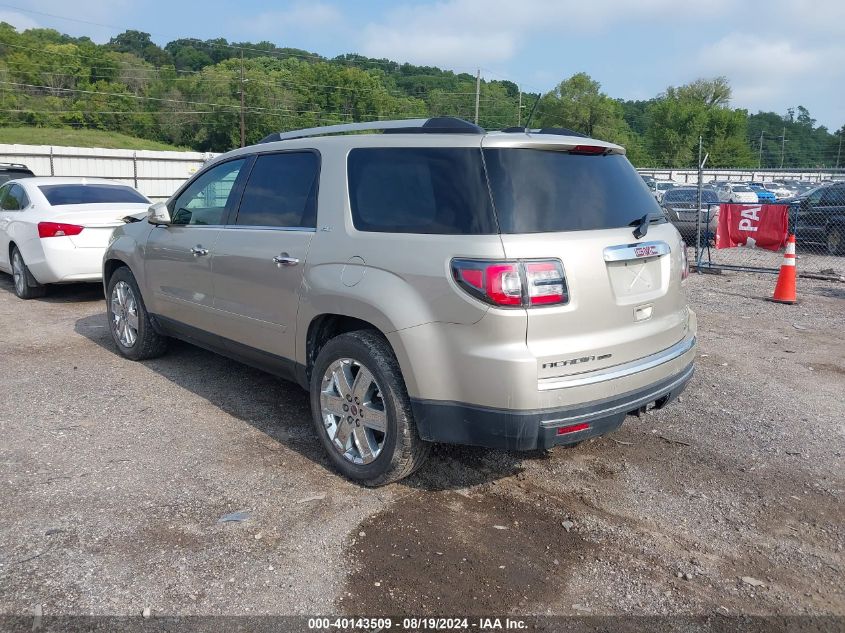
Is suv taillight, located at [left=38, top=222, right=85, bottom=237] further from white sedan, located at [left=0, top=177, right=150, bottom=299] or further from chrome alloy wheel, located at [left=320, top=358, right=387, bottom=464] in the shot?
chrome alloy wheel, located at [left=320, top=358, right=387, bottom=464]

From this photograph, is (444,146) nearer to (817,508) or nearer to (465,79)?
(817,508)

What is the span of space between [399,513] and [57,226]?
6657mm

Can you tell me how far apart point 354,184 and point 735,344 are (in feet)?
16.2

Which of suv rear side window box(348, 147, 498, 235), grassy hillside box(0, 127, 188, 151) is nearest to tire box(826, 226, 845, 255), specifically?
suv rear side window box(348, 147, 498, 235)

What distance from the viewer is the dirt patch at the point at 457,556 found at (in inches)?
112

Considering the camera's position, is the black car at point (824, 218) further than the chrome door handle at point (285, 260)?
Yes

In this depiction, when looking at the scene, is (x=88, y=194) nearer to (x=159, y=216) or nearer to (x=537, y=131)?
(x=159, y=216)

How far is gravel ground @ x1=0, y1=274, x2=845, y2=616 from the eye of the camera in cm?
288

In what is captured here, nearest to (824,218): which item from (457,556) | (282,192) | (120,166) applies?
(282,192)

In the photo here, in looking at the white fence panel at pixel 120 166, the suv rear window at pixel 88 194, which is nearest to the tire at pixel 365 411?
the suv rear window at pixel 88 194

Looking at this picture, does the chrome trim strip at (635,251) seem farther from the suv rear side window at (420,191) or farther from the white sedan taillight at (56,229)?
the white sedan taillight at (56,229)

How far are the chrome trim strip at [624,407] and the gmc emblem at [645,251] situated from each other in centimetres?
71

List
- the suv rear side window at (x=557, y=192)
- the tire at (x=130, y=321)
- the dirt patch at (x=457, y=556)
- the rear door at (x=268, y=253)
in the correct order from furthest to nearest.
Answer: the tire at (x=130, y=321) < the rear door at (x=268, y=253) < the suv rear side window at (x=557, y=192) < the dirt patch at (x=457, y=556)

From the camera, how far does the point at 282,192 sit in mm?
4406
